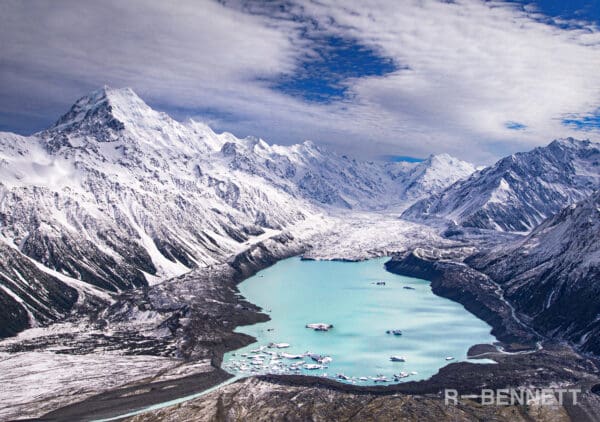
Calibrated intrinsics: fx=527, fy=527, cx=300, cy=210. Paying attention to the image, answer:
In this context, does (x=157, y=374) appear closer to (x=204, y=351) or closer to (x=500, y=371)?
(x=204, y=351)

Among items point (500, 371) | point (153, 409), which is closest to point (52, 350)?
point (153, 409)

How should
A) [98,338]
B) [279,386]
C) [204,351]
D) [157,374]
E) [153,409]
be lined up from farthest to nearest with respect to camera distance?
[98,338]
[204,351]
[157,374]
[279,386]
[153,409]

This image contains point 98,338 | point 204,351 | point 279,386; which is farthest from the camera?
point 98,338

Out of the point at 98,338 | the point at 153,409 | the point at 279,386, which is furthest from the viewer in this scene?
the point at 98,338

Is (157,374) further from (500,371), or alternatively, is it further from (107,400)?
(500,371)

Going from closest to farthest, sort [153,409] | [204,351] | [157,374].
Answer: [153,409] → [157,374] → [204,351]

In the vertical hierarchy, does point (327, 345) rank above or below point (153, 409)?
above

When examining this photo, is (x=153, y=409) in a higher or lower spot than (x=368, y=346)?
lower

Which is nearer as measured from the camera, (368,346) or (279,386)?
(279,386)

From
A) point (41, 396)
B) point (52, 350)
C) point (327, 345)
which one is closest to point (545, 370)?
point (327, 345)
